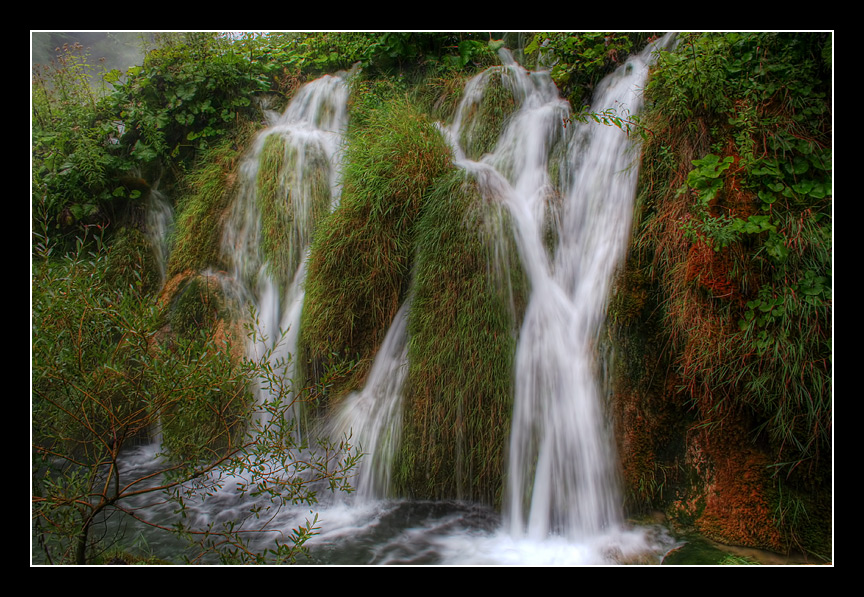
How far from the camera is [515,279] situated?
2418 mm

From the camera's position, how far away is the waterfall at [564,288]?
7.17ft

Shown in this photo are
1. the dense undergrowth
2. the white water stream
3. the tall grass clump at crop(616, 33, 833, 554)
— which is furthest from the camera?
the white water stream

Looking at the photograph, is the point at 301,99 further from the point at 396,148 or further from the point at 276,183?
the point at 396,148

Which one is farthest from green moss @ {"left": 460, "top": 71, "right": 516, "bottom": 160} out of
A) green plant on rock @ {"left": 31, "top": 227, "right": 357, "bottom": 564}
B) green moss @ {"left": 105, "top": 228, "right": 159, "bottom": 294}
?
green moss @ {"left": 105, "top": 228, "right": 159, "bottom": 294}

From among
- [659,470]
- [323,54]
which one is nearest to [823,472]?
[659,470]

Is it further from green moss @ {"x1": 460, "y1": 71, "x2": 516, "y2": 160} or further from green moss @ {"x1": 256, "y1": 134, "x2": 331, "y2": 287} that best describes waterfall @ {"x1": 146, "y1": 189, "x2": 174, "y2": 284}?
green moss @ {"x1": 460, "y1": 71, "x2": 516, "y2": 160}

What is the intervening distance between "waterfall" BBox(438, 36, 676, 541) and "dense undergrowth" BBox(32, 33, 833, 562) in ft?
0.31

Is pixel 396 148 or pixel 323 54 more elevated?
pixel 323 54

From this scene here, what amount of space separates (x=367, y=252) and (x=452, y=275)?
48 centimetres

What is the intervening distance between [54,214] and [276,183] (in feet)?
3.79

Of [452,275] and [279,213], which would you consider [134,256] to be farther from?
[452,275]

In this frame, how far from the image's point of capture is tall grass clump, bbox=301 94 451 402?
102 inches

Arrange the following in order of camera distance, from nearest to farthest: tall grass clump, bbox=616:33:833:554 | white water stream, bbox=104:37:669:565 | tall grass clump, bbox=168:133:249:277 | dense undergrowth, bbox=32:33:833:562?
dense undergrowth, bbox=32:33:833:562, tall grass clump, bbox=616:33:833:554, white water stream, bbox=104:37:669:565, tall grass clump, bbox=168:133:249:277

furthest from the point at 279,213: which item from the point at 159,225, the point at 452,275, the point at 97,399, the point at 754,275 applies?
the point at 754,275
